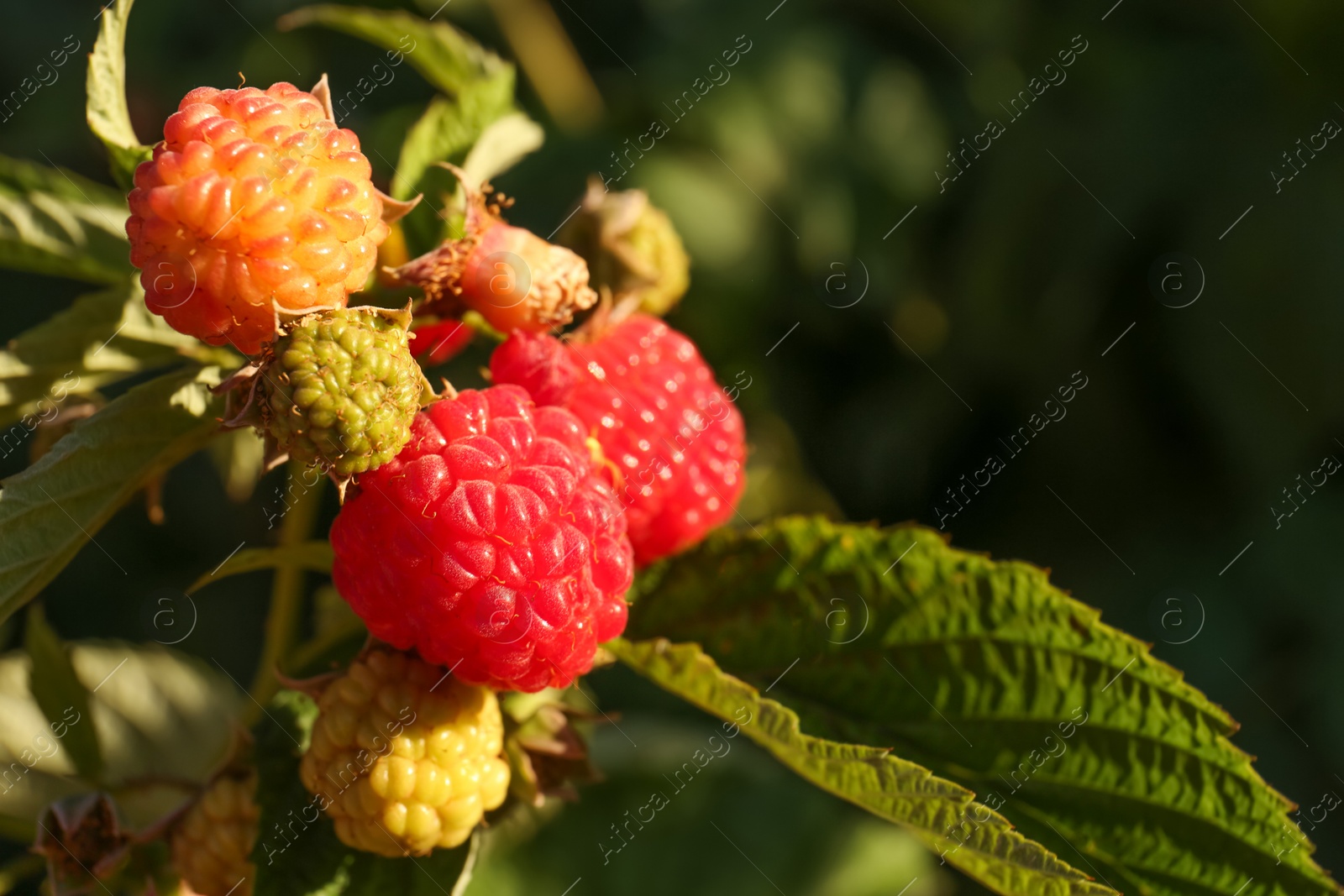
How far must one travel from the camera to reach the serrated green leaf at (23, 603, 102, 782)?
1313 mm

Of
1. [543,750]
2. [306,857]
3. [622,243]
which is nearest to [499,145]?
[622,243]

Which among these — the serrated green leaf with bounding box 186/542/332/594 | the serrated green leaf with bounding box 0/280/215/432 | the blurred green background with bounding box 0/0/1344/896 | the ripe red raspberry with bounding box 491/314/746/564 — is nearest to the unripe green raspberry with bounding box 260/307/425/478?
the serrated green leaf with bounding box 186/542/332/594

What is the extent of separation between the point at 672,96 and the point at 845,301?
Result: 1.75ft

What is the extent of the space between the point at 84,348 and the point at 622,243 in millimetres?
620

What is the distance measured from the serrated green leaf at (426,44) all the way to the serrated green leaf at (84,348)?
1.34ft

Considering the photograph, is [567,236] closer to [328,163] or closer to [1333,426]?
[328,163]

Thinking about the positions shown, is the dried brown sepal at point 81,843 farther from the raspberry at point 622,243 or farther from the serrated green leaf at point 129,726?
the raspberry at point 622,243

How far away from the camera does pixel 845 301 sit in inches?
87.3

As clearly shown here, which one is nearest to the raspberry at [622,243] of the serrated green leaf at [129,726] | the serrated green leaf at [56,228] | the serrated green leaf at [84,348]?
the serrated green leaf at [84,348]

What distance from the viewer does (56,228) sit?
1.31 metres

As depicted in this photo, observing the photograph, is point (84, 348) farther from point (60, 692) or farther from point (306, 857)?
point (306, 857)

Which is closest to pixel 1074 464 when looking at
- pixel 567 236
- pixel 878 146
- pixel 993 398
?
pixel 993 398

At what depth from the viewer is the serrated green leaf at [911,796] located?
3.13ft

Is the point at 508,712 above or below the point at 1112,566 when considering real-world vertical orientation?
below
